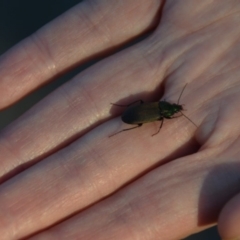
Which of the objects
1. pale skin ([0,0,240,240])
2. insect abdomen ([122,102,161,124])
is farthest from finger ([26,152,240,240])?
insect abdomen ([122,102,161,124])

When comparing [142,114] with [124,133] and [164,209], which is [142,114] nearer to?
[124,133]

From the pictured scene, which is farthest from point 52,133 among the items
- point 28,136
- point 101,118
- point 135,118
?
point 135,118

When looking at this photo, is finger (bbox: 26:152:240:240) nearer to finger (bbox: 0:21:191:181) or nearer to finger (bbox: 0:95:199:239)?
finger (bbox: 0:95:199:239)

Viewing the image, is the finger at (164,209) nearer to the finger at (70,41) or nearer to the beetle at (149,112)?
the beetle at (149,112)

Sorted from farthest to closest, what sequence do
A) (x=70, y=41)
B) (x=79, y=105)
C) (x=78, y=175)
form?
(x=70, y=41) < (x=79, y=105) < (x=78, y=175)

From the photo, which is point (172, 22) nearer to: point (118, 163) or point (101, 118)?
point (101, 118)

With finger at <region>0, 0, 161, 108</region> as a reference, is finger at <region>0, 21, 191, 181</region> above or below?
below

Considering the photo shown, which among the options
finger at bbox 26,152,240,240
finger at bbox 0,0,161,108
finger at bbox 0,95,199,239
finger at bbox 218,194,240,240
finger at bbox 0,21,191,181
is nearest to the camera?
finger at bbox 218,194,240,240

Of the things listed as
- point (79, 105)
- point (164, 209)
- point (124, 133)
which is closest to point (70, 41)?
point (79, 105)
